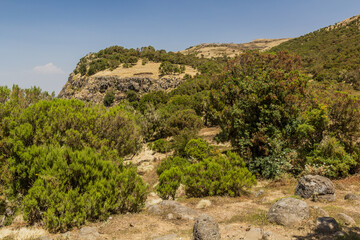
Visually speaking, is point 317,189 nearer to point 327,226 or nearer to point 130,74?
point 327,226

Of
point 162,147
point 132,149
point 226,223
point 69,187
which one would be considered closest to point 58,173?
point 69,187

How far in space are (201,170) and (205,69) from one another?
59.7 metres

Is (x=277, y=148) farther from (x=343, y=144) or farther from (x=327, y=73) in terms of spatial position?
(x=327, y=73)

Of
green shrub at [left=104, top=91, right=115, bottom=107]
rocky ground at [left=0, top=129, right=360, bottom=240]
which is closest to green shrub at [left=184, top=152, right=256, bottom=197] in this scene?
rocky ground at [left=0, top=129, right=360, bottom=240]

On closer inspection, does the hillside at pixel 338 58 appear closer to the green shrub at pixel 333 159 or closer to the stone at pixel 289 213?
the green shrub at pixel 333 159

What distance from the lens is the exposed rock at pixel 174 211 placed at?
7.26 m

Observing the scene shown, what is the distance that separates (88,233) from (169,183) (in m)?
4.60

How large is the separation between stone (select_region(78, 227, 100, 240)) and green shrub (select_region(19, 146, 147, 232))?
0.57 m

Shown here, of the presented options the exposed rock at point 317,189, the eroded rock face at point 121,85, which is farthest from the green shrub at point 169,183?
the eroded rock face at point 121,85

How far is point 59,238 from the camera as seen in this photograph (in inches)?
222

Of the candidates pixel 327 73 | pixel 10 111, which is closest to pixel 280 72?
pixel 10 111

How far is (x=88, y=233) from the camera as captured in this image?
19.3ft

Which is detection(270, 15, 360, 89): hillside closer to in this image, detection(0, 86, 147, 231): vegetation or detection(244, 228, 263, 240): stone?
detection(244, 228, 263, 240): stone

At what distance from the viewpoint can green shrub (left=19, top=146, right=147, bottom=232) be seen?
646 centimetres
